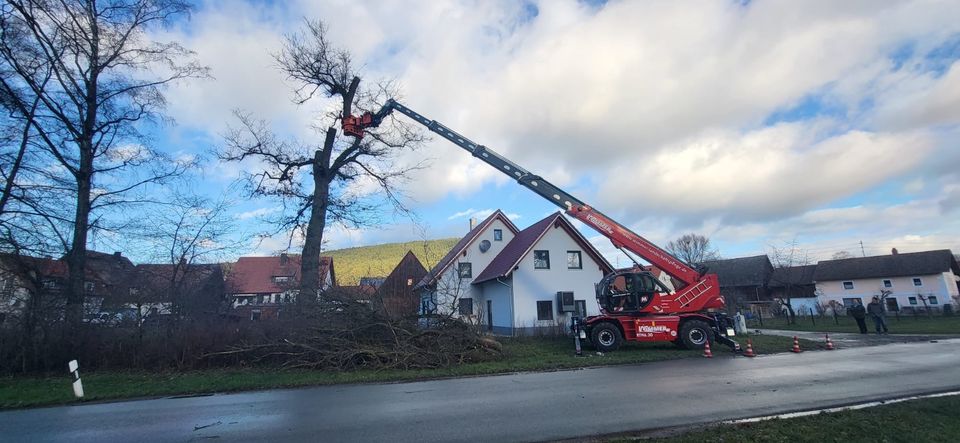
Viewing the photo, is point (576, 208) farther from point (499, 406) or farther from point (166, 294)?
point (166, 294)

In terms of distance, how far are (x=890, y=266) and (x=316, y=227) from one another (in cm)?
6237

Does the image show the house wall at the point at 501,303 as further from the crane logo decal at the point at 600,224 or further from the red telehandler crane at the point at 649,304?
the crane logo decal at the point at 600,224

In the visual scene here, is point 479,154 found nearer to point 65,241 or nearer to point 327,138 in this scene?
point 327,138

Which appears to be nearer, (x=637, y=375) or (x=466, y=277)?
(x=637, y=375)

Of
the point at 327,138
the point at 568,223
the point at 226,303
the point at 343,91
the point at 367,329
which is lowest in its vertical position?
the point at 367,329

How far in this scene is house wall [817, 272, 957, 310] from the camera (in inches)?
1969

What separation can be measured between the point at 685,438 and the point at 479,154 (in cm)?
1602

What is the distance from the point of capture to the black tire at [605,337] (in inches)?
690

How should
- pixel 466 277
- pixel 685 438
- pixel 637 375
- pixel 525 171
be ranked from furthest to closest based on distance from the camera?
pixel 466 277 → pixel 525 171 → pixel 637 375 → pixel 685 438

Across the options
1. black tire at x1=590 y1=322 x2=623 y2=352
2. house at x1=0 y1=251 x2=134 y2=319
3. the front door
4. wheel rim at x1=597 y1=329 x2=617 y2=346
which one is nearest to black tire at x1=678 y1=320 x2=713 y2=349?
black tire at x1=590 y1=322 x2=623 y2=352

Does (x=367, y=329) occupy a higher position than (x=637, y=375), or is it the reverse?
(x=367, y=329)

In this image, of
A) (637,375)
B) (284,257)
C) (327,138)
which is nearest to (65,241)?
(284,257)

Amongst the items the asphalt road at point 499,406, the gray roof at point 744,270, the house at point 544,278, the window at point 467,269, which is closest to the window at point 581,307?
the house at point 544,278

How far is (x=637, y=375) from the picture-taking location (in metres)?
11.9
